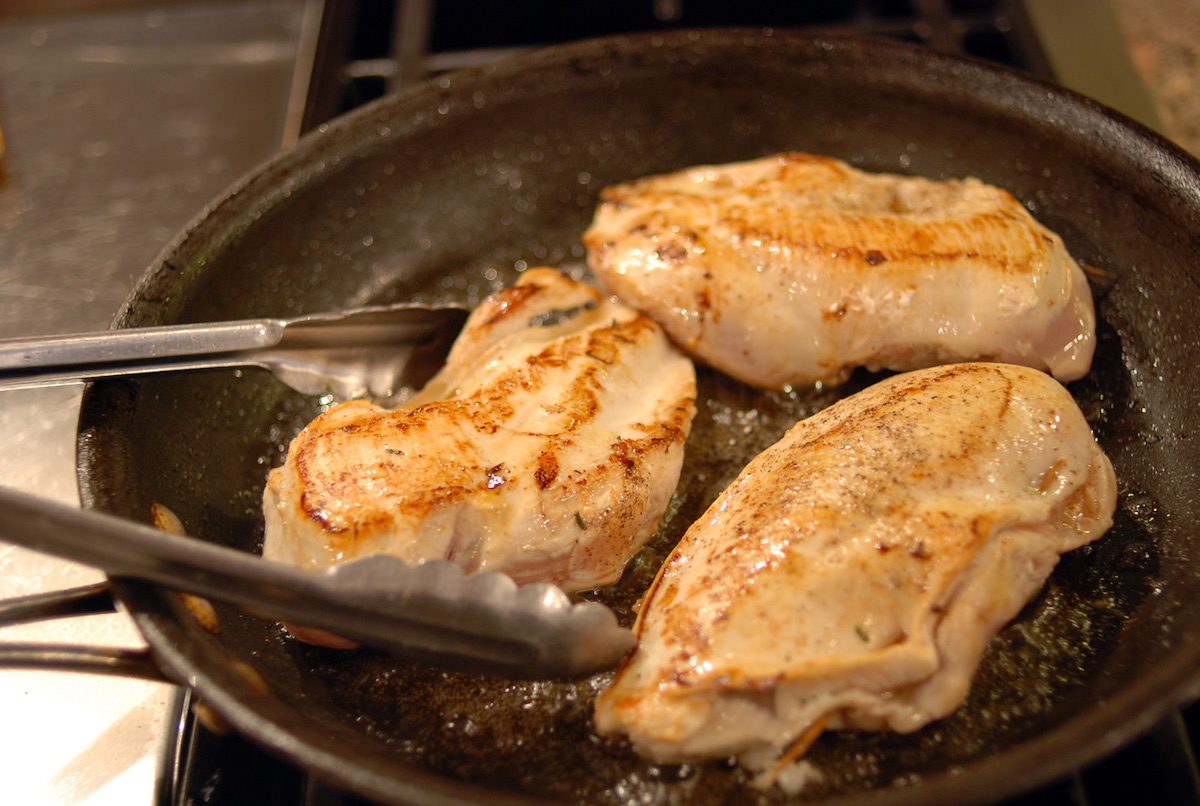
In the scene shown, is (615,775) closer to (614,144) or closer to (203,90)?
(614,144)

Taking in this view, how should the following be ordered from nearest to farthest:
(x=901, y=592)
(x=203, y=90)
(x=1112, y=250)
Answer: (x=901, y=592)
(x=1112, y=250)
(x=203, y=90)

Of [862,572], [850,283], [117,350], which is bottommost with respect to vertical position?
[862,572]

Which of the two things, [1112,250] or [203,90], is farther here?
[203,90]

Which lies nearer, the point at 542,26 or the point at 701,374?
the point at 701,374

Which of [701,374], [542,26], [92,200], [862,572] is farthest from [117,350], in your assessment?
[542,26]

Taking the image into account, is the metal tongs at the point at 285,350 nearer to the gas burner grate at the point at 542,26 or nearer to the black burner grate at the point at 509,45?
the black burner grate at the point at 509,45

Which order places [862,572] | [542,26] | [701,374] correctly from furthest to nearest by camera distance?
1. [542,26]
2. [701,374]
3. [862,572]

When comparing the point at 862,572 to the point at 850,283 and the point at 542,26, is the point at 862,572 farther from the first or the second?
the point at 542,26

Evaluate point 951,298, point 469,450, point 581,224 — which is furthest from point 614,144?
point 469,450

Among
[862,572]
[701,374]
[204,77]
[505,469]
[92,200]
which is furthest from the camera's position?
[204,77]
